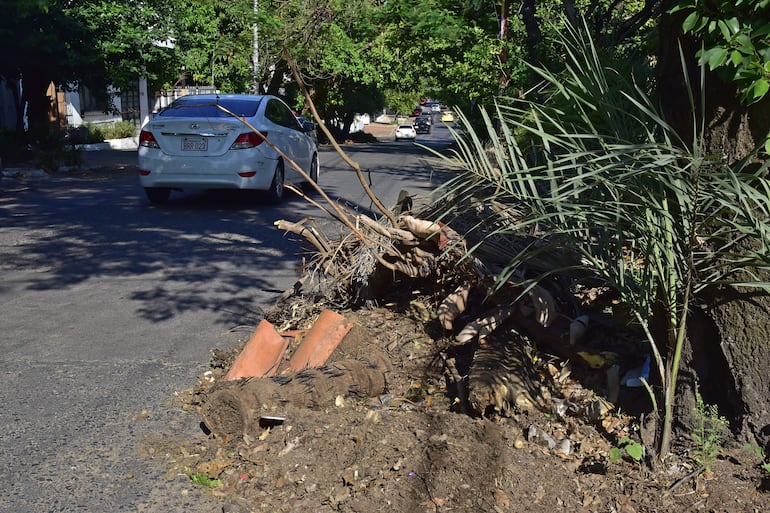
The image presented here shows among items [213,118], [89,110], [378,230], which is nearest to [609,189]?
[378,230]

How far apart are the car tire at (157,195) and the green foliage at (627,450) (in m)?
10.3

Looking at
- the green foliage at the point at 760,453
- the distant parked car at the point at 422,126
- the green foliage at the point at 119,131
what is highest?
the green foliage at the point at 760,453

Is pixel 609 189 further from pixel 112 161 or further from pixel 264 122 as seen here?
pixel 112 161

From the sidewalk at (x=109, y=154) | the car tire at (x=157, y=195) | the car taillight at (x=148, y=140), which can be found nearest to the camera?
the car taillight at (x=148, y=140)

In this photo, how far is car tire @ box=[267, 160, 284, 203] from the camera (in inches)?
510

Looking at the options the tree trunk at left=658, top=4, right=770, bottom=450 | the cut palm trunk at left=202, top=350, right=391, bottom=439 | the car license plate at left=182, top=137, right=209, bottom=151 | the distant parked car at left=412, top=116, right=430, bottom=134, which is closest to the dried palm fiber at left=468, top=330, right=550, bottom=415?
the cut palm trunk at left=202, top=350, right=391, bottom=439

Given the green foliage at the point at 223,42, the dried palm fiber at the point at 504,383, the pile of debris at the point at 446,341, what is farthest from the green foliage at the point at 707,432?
the green foliage at the point at 223,42

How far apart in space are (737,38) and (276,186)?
10152 mm

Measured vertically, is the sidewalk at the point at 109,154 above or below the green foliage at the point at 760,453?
below

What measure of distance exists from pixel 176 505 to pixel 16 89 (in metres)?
20.2

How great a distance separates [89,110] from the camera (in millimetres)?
33281

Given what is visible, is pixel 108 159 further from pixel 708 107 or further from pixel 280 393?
pixel 708 107

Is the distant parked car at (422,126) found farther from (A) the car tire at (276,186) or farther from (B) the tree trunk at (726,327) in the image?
(B) the tree trunk at (726,327)

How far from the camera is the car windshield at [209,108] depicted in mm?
12375
